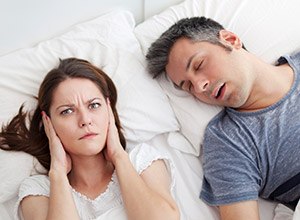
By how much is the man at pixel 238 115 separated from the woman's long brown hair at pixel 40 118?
0.24 meters

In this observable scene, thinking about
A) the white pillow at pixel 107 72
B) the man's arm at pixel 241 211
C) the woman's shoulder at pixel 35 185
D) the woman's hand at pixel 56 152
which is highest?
the white pillow at pixel 107 72

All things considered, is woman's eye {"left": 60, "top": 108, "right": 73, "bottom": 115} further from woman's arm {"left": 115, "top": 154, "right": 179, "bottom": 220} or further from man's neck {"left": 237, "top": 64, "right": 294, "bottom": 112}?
man's neck {"left": 237, "top": 64, "right": 294, "bottom": 112}

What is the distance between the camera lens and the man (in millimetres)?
1363

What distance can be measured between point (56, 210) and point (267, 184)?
0.65 m

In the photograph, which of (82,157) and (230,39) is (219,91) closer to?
(230,39)

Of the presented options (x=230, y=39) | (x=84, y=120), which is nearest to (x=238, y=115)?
(x=230, y=39)

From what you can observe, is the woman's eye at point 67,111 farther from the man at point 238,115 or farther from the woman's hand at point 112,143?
the man at point 238,115

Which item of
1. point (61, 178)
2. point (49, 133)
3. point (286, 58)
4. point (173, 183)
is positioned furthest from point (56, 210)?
point (286, 58)

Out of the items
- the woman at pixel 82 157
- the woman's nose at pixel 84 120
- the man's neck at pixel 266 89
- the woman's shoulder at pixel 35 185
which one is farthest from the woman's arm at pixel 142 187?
the man's neck at pixel 266 89

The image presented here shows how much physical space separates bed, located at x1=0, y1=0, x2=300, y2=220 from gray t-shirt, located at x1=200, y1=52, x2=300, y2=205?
0.25ft

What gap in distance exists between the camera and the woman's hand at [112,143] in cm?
136

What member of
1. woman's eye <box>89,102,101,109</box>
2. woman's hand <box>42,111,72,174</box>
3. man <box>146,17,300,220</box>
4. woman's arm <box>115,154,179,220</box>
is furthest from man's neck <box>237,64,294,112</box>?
woman's hand <box>42,111,72,174</box>

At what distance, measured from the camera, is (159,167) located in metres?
1.40

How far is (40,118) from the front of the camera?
4.68ft
